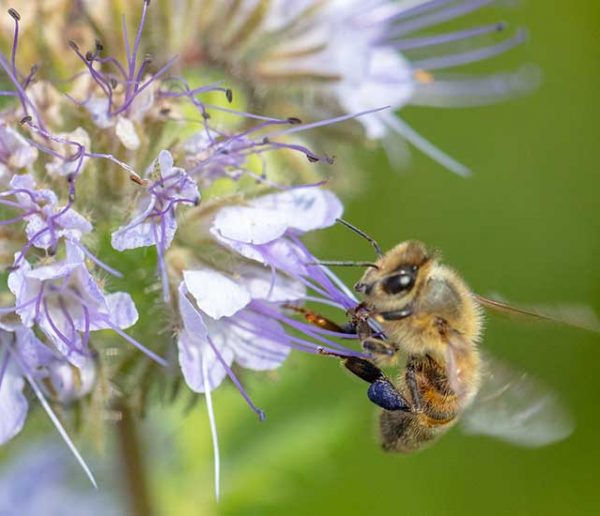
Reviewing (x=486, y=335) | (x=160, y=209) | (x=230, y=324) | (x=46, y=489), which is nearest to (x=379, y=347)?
(x=230, y=324)

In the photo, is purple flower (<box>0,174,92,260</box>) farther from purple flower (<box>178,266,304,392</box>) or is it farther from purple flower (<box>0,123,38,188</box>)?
purple flower (<box>178,266,304,392</box>)

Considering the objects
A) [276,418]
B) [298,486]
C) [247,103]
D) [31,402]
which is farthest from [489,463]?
[31,402]

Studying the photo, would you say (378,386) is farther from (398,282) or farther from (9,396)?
(9,396)

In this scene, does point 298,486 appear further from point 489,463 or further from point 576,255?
point 576,255

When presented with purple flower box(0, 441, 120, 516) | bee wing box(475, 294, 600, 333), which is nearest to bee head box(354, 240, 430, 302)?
bee wing box(475, 294, 600, 333)

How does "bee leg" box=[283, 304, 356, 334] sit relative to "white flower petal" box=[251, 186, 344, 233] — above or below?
below
